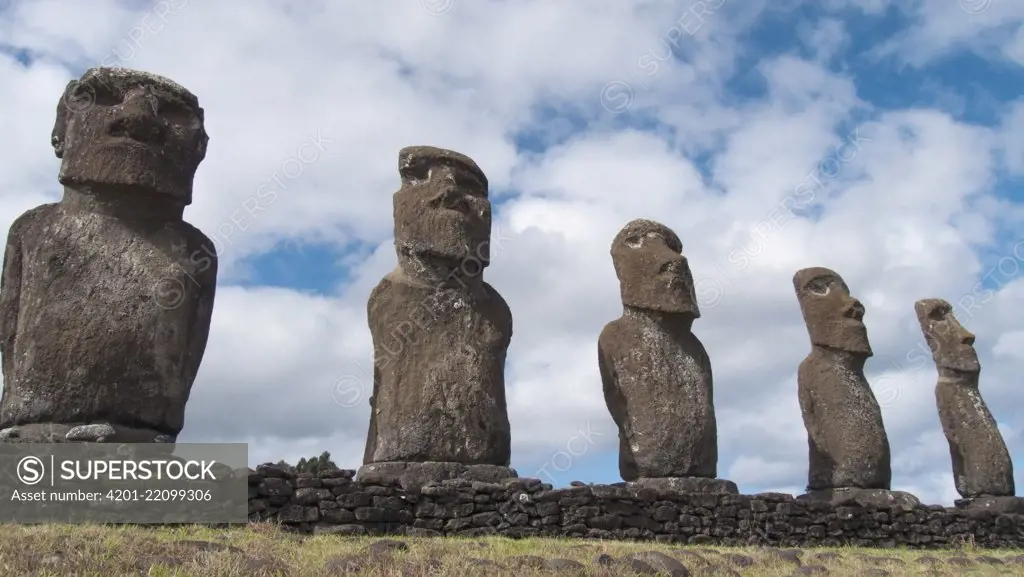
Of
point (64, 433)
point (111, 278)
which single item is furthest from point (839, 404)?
point (64, 433)

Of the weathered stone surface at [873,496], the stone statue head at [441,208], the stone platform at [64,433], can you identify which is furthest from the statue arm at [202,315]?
the weathered stone surface at [873,496]

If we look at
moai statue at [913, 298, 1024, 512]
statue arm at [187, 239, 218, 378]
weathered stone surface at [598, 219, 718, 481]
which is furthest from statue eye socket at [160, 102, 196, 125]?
moai statue at [913, 298, 1024, 512]

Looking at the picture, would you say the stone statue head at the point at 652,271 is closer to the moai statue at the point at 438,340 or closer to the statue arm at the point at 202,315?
the moai statue at the point at 438,340

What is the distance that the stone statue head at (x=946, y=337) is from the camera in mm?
16891

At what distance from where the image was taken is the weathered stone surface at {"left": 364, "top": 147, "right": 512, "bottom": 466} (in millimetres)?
10523

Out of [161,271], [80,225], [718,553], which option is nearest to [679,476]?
[718,553]

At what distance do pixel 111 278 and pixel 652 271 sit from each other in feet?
20.9

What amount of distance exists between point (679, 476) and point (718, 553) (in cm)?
244

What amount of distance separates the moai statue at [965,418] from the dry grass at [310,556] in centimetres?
685

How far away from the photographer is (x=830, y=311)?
15172 mm

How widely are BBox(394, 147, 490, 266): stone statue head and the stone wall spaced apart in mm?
2637

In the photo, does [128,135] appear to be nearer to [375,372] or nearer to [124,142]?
[124,142]

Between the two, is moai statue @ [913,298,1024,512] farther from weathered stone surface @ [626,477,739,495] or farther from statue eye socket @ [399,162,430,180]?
statue eye socket @ [399,162,430,180]

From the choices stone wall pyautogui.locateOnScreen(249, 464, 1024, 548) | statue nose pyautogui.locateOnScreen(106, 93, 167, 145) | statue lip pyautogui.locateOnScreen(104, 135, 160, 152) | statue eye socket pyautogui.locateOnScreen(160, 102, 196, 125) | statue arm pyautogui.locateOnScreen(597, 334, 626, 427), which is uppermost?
statue eye socket pyautogui.locateOnScreen(160, 102, 196, 125)
